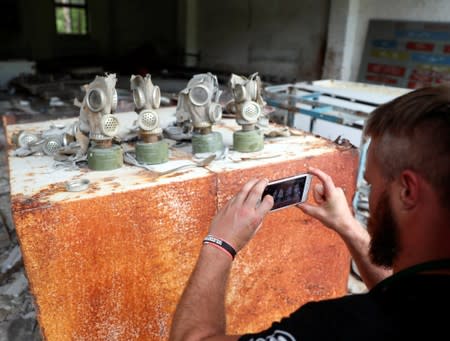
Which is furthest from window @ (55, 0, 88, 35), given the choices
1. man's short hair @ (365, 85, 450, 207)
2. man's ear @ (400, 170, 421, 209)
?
man's ear @ (400, 170, 421, 209)

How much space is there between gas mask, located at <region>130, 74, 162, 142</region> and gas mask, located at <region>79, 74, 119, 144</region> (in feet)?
0.36

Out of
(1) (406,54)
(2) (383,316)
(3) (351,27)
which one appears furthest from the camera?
(3) (351,27)

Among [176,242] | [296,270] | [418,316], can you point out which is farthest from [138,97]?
[418,316]

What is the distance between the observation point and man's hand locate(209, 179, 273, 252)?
123cm

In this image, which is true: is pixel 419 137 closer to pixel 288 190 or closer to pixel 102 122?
pixel 288 190

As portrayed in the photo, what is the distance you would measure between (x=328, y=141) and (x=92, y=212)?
1249 millimetres

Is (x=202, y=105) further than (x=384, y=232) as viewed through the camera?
Yes

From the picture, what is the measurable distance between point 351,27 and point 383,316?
24.3 ft

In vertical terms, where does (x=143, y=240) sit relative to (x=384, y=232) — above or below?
below

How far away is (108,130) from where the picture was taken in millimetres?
1601

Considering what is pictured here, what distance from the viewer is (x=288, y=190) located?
4.95ft

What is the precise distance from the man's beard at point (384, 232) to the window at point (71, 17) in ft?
48.1

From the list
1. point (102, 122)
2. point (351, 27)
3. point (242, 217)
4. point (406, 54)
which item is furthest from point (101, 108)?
point (351, 27)

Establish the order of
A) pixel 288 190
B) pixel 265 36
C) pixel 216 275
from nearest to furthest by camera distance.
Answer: pixel 216 275 < pixel 288 190 < pixel 265 36
